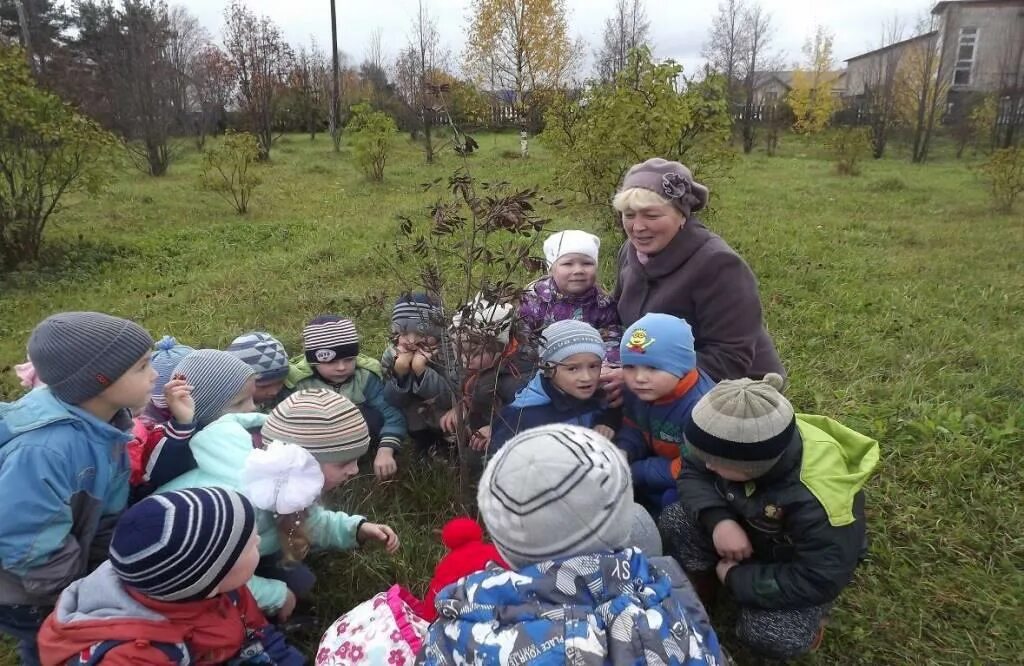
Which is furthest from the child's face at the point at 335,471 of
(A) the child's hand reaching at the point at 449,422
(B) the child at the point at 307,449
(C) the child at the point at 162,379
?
(A) the child's hand reaching at the point at 449,422

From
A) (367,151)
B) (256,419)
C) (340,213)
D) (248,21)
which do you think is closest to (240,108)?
(248,21)

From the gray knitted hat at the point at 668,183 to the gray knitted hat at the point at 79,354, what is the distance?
6.62ft

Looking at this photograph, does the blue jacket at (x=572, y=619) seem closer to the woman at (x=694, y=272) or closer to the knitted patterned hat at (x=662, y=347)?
the knitted patterned hat at (x=662, y=347)

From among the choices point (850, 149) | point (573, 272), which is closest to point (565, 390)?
point (573, 272)

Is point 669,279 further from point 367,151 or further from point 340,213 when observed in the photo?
point 367,151

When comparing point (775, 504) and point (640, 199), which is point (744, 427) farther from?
point (640, 199)

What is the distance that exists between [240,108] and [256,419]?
74.4ft

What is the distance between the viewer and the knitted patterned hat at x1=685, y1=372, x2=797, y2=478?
1882 millimetres

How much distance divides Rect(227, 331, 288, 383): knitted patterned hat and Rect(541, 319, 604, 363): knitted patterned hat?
1265 millimetres

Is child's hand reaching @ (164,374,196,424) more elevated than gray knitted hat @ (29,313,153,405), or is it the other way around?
gray knitted hat @ (29,313,153,405)

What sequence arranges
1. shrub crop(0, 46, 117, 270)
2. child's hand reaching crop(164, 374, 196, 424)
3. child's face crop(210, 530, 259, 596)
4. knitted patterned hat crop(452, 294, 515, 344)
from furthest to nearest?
shrub crop(0, 46, 117, 270) < knitted patterned hat crop(452, 294, 515, 344) < child's hand reaching crop(164, 374, 196, 424) < child's face crop(210, 530, 259, 596)

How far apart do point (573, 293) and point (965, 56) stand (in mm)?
34407

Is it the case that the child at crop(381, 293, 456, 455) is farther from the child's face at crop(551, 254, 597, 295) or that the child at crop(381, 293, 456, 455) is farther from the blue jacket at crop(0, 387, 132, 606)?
the blue jacket at crop(0, 387, 132, 606)

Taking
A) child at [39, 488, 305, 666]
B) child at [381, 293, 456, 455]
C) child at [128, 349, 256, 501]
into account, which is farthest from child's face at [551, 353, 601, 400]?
child at [39, 488, 305, 666]
